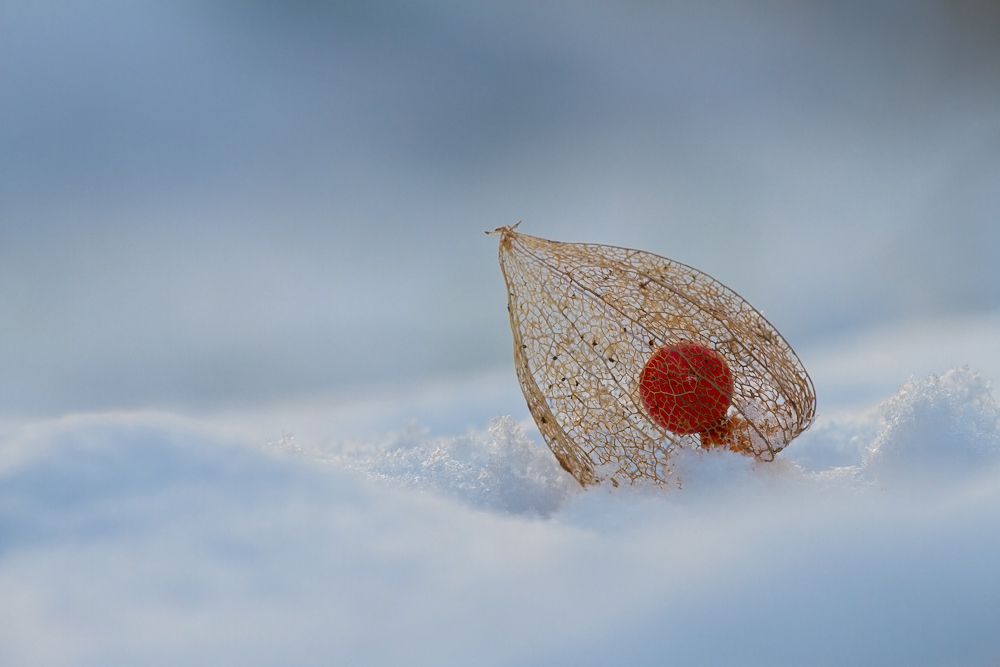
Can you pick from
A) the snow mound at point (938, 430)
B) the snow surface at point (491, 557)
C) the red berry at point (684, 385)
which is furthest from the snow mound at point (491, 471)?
the snow mound at point (938, 430)

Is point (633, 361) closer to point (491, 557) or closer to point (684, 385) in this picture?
point (684, 385)

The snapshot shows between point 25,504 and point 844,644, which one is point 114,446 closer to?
point 25,504

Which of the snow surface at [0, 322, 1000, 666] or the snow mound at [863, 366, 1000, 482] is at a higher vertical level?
the snow mound at [863, 366, 1000, 482]

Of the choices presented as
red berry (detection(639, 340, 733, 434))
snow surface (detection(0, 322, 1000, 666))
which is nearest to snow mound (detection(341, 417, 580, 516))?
snow surface (detection(0, 322, 1000, 666))

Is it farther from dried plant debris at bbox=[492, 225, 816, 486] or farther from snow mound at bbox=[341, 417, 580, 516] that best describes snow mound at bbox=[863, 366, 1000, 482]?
snow mound at bbox=[341, 417, 580, 516]

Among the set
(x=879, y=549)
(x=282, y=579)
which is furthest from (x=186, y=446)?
(x=879, y=549)
